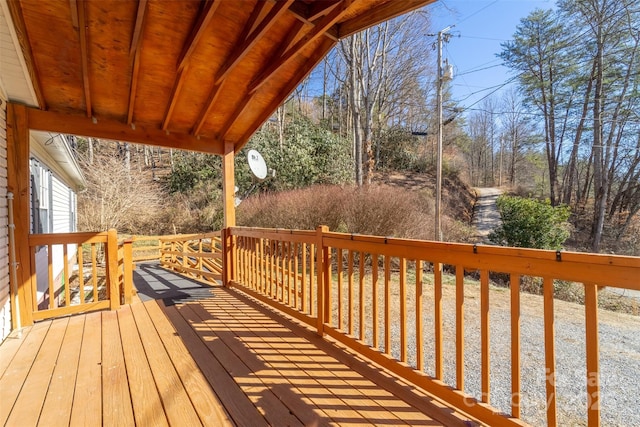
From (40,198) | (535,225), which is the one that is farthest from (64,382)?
(535,225)

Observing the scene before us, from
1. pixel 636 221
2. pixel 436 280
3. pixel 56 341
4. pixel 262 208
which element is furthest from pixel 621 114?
pixel 56 341

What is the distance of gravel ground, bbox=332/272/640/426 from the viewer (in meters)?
2.19

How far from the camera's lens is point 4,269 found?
2826mm

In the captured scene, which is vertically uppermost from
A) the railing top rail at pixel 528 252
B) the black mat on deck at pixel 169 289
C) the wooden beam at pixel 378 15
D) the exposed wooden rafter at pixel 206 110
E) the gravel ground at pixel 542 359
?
the wooden beam at pixel 378 15

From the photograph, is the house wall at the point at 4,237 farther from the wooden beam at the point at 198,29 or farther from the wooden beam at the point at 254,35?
the wooden beam at the point at 254,35

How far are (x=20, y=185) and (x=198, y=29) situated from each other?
2456 mm

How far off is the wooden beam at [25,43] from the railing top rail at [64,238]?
1.40 meters

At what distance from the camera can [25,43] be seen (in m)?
2.25

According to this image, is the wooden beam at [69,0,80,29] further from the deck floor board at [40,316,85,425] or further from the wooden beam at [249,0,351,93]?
the deck floor board at [40,316,85,425]

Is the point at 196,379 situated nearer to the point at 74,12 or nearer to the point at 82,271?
the point at 82,271

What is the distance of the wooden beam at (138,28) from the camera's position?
2.10 m

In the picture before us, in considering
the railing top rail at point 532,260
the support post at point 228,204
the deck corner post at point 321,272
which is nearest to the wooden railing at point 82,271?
the support post at point 228,204

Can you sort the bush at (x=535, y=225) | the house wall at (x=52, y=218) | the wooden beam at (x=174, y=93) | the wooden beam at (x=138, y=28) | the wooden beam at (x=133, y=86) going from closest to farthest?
the wooden beam at (x=138, y=28) < the wooden beam at (x=133, y=86) < the wooden beam at (x=174, y=93) < the house wall at (x=52, y=218) < the bush at (x=535, y=225)

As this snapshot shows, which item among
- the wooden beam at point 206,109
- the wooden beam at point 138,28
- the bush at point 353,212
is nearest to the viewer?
the wooden beam at point 138,28
